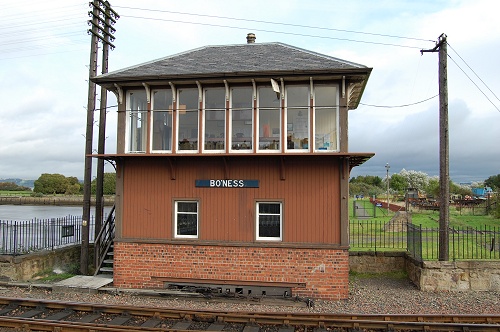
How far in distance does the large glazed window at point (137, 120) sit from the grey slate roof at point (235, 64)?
0.75 meters

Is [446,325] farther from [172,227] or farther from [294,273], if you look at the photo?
[172,227]

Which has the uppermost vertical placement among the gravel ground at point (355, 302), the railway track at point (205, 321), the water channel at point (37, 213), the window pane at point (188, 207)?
the window pane at point (188, 207)

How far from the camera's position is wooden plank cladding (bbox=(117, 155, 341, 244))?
11117mm

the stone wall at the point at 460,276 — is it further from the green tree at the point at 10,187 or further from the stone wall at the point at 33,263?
the green tree at the point at 10,187

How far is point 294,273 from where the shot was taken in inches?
434

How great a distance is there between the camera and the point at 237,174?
452 inches

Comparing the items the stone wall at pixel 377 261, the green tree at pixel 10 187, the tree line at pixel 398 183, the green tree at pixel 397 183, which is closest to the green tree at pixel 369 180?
the tree line at pixel 398 183

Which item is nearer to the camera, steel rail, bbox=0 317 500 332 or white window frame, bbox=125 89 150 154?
steel rail, bbox=0 317 500 332

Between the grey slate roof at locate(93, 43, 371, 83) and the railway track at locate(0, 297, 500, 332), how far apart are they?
238 inches

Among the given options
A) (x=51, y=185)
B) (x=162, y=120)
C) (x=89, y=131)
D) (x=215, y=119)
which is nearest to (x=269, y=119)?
(x=215, y=119)

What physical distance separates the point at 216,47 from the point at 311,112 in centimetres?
522

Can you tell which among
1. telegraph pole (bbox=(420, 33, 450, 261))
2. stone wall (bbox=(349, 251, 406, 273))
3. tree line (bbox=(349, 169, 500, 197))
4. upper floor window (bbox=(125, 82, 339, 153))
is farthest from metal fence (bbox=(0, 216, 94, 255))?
tree line (bbox=(349, 169, 500, 197))

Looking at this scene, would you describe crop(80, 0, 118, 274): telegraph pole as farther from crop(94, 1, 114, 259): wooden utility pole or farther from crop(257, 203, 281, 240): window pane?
crop(257, 203, 281, 240): window pane

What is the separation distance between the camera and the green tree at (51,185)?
82938 mm
